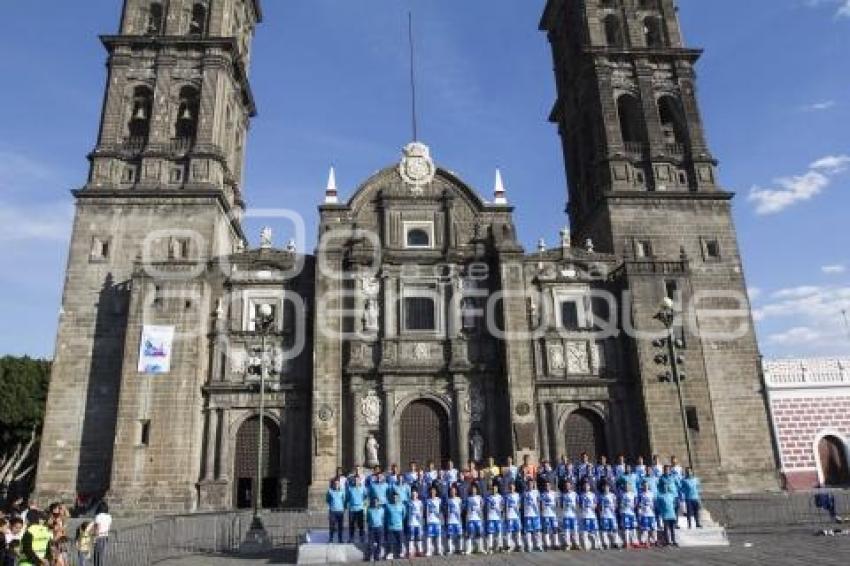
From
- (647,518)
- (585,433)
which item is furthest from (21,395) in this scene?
(647,518)

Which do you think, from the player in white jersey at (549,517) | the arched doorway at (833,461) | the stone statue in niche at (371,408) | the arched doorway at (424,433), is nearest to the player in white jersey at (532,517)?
the player in white jersey at (549,517)

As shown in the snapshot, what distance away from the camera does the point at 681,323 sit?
28.0 meters

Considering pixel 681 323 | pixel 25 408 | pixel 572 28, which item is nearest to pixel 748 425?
pixel 681 323

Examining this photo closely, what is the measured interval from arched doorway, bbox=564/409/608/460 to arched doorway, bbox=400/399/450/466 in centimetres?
506

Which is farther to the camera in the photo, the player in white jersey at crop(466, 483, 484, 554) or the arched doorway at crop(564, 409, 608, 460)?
the arched doorway at crop(564, 409, 608, 460)

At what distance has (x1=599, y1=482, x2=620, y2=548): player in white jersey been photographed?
14664mm

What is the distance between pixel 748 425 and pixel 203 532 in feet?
70.7

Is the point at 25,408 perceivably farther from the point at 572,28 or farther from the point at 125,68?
the point at 572,28

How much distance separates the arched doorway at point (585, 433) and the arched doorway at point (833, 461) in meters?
9.64

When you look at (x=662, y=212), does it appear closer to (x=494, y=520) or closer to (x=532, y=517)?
(x=532, y=517)

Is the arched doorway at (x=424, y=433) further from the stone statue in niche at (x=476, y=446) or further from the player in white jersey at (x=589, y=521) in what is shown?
the player in white jersey at (x=589, y=521)

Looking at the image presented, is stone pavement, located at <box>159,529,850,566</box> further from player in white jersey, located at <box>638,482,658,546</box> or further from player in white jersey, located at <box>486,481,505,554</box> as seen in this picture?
player in white jersey, located at <box>638,482,658,546</box>

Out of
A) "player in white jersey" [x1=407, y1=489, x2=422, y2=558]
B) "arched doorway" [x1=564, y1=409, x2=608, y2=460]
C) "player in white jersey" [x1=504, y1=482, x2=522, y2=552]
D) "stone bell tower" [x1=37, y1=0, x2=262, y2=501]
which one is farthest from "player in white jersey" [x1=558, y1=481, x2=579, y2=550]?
"stone bell tower" [x1=37, y1=0, x2=262, y2=501]

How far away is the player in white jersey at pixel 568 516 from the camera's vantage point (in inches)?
573
